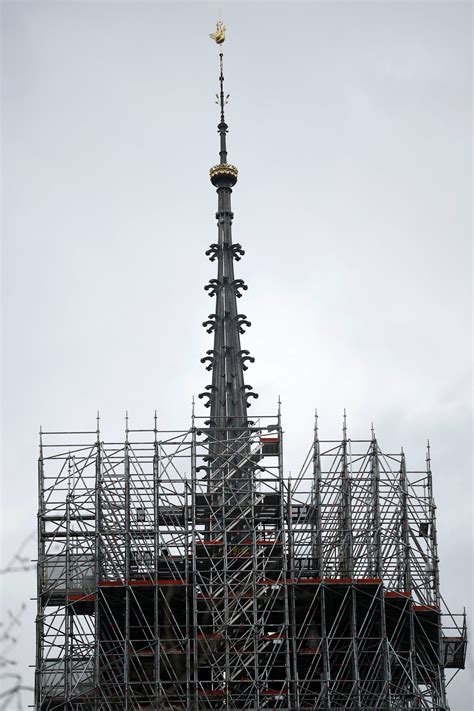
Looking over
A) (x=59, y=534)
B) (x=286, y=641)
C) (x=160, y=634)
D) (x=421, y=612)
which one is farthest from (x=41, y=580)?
(x=421, y=612)

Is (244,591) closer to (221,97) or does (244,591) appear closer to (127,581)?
(127,581)

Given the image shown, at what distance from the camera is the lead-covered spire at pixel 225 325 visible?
81.0m

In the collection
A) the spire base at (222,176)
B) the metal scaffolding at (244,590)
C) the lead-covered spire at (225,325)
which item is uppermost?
the spire base at (222,176)

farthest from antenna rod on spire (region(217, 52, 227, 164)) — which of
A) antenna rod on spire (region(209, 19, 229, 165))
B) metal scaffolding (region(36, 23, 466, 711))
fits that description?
metal scaffolding (region(36, 23, 466, 711))

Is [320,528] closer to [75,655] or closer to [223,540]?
[223,540]

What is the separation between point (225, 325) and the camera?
8550cm

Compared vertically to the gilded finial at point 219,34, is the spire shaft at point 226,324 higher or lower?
lower

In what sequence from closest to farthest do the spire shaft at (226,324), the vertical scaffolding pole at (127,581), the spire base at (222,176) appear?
1. the vertical scaffolding pole at (127,581)
2. the spire shaft at (226,324)
3. the spire base at (222,176)

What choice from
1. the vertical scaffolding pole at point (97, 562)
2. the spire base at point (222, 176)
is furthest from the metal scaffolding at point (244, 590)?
the spire base at point (222, 176)

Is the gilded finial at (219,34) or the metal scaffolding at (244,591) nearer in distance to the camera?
the metal scaffolding at (244,591)

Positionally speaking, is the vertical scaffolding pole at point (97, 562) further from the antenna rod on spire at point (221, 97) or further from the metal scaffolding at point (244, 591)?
the antenna rod on spire at point (221, 97)

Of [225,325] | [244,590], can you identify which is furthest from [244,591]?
[225,325]

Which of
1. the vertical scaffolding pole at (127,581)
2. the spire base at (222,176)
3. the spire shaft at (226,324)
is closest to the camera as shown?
the vertical scaffolding pole at (127,581)

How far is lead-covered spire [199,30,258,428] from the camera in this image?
81.0 meters
